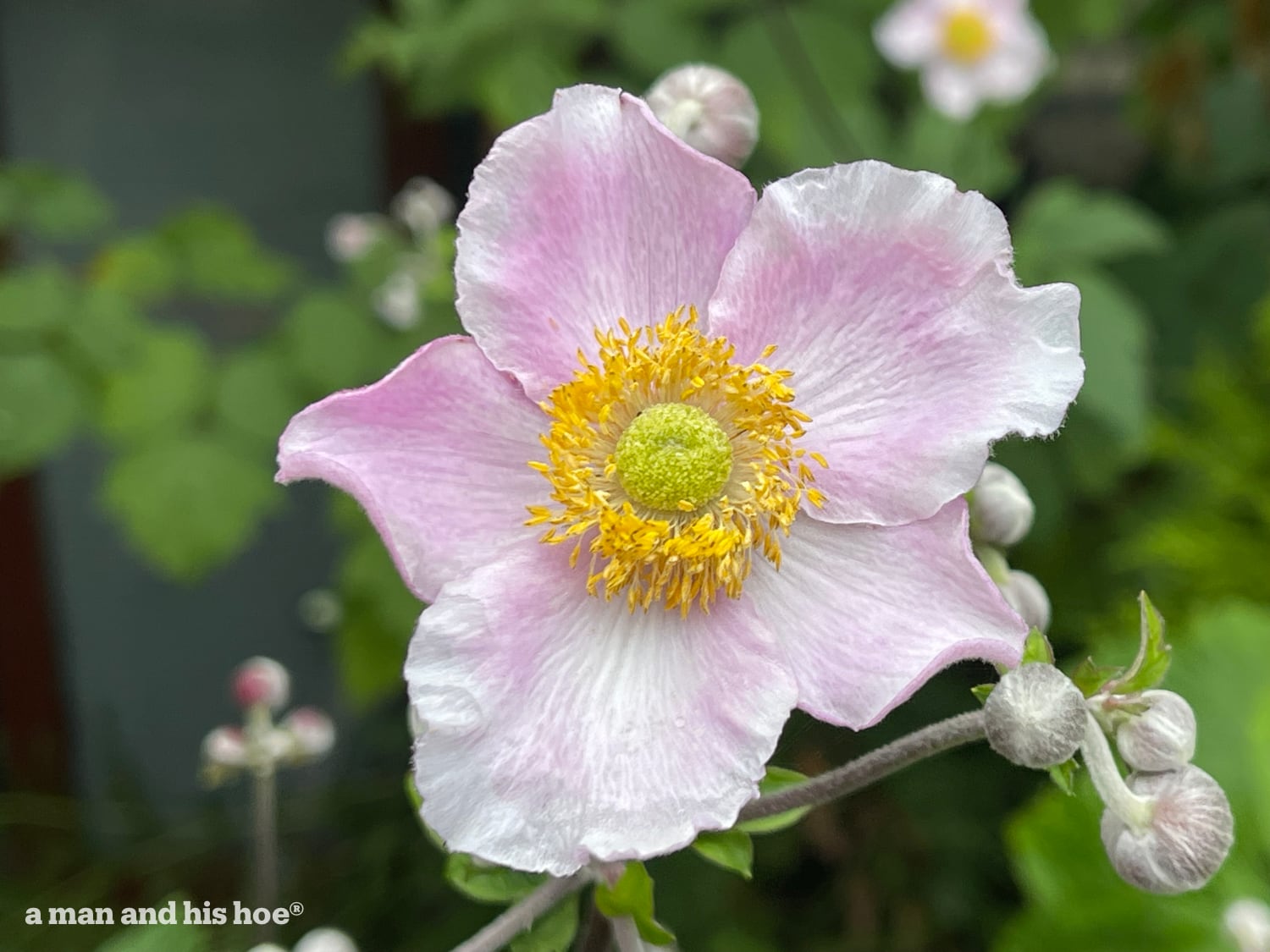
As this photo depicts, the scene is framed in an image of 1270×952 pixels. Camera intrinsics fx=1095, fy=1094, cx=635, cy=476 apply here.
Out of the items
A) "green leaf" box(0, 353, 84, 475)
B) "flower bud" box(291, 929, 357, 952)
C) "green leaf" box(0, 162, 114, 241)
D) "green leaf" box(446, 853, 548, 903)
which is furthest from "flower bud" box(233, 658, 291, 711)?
"green leaf" box(0, 162, 114, 241)

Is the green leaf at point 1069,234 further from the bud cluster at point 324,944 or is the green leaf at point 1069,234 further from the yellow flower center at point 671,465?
the bud cluster at point 324,944

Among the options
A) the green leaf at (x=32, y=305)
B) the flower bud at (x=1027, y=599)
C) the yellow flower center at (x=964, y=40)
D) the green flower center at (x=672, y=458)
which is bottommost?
the green leaf at (x=32, y=305)

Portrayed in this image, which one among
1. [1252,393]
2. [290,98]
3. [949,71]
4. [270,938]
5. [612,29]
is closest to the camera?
[270,938]

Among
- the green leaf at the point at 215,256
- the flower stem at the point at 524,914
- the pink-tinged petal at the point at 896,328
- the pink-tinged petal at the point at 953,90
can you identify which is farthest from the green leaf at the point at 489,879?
the pink-tinged petal at the point at 953,90

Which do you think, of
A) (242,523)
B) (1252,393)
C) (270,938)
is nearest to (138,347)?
(242,523)

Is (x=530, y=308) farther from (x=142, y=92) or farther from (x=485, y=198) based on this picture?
(x=142, y=92)

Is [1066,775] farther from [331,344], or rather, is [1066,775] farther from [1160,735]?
[331,344]
